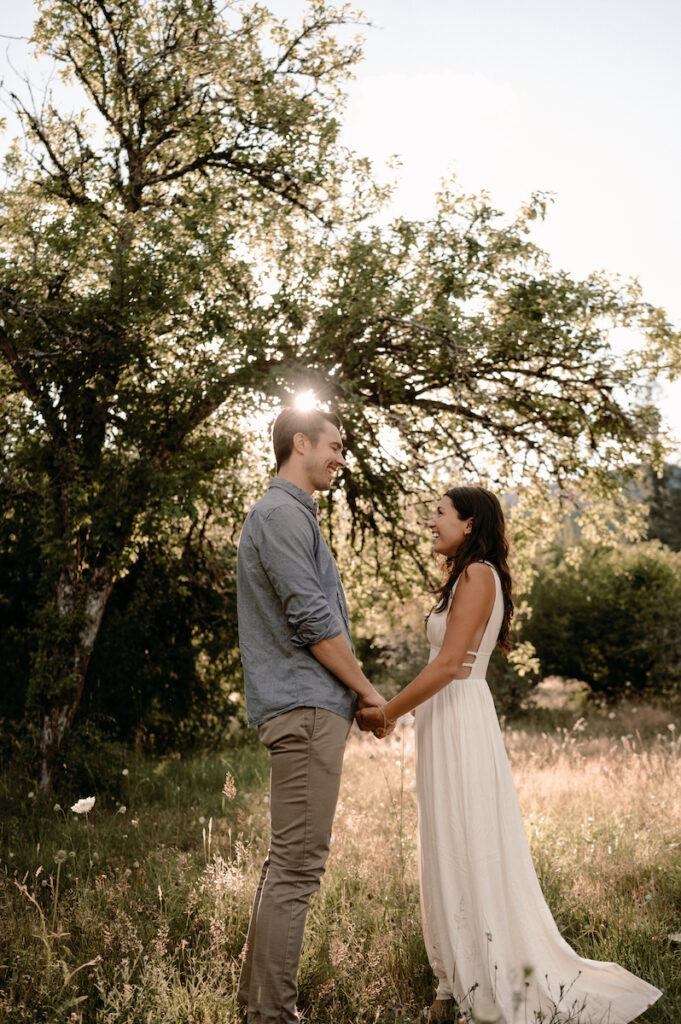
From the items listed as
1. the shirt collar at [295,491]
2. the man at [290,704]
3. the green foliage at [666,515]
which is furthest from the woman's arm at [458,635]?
the green foliage at [666,515]

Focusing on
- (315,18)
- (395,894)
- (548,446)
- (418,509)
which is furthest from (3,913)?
(315,18)

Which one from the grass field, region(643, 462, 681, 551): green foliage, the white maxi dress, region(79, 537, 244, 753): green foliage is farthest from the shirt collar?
region(643, 462, 681, 551): green foliage

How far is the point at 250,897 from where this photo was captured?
429 cm

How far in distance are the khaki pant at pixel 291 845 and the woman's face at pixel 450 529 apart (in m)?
1.06

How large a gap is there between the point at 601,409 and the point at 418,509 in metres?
2.15

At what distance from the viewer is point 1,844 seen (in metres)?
5.97

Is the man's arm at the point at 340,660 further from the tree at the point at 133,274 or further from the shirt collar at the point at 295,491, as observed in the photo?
the tree at the point at 133,274

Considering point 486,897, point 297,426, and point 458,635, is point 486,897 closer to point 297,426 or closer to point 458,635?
point 458,635

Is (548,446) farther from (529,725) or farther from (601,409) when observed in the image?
(529,725)

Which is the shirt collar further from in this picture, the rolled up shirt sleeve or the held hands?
the held hands

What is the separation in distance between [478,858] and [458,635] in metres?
0.92

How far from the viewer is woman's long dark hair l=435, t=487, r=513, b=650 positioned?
3.52 meters

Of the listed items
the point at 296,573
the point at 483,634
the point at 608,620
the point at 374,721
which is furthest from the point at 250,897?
the point at 608,620

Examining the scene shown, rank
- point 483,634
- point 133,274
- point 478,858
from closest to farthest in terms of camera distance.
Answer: point 478,858 → point 483,634 → point 133,274
